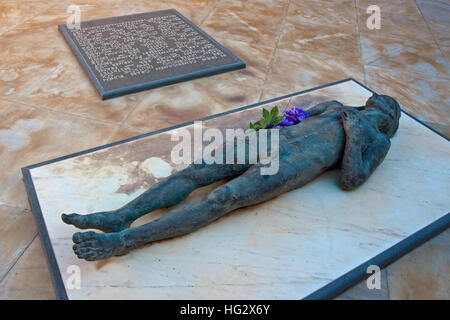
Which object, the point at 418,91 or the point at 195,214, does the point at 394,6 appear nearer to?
the point at 418,91

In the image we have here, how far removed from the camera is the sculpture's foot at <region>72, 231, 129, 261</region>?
7.02 ft

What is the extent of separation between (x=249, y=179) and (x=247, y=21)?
4.27 metres

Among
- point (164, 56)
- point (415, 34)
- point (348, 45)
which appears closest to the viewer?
point (164, 56)

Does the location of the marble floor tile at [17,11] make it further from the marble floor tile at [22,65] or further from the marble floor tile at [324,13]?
the marble floor tile at [324,13]

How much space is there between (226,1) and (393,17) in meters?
2.99

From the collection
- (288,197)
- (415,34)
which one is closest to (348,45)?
(415,34)

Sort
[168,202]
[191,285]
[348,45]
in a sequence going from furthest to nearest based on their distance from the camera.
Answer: [348,45], [168,202], [191,285]

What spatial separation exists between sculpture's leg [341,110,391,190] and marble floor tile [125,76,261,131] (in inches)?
63.0

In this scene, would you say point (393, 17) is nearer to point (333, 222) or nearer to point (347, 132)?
point (347, 132)

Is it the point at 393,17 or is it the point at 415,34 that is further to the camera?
the point at 393,17

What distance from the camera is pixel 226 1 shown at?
6.76 metres

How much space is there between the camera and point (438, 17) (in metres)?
6.89

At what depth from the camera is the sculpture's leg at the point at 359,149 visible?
2.86 meters

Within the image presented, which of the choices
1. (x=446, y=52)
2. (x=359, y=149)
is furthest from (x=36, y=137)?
(x=446, y=52)
